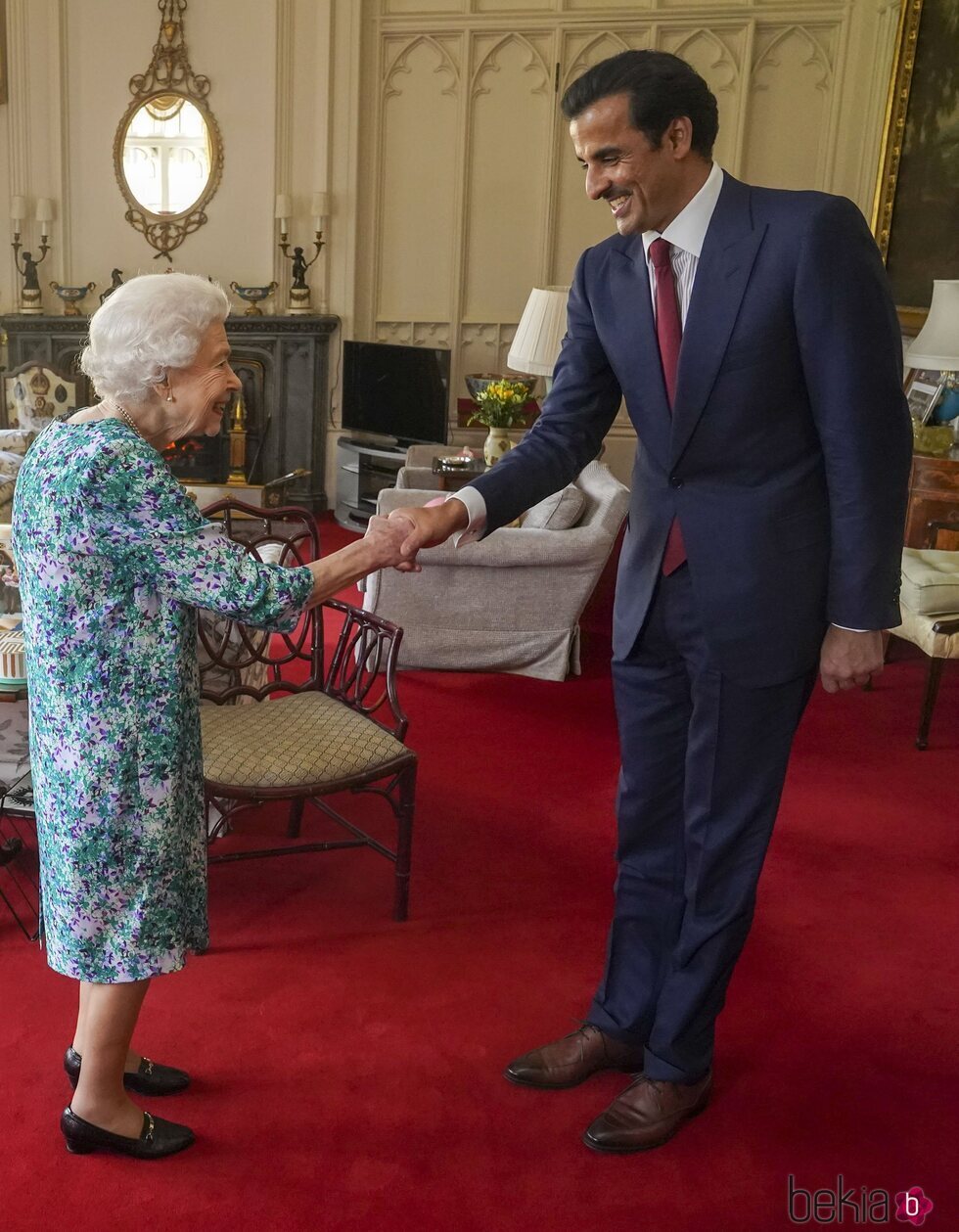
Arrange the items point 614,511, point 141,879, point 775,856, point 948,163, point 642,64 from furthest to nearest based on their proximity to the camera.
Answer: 1. point 948,163
2. point 614,511
3. point 775,856
4. point 141,879
5. point 642,64

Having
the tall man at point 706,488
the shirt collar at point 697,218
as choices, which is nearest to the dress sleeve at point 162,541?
the tall man at point 706,488

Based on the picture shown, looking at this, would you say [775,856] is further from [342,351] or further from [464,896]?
[342,351]

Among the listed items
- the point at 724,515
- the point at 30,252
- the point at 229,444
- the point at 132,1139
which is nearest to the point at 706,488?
the point at 724,515

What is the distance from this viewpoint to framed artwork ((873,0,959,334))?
19.0 feet

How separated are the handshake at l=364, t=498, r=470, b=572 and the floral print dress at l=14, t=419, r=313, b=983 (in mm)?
232

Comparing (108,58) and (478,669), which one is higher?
(108,58)

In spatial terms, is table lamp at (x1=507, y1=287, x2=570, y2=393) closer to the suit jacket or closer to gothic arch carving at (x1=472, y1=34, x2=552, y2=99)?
gothic arch carving at (x1=472, y1=34, x2=552, y2=99)

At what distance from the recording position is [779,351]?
1.74m

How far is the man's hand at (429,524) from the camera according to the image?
2.04m

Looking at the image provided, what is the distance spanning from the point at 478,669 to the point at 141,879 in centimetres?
300

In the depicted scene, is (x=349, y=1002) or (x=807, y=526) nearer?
(x=807, y=526)

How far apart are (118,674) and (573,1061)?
1.16 metres

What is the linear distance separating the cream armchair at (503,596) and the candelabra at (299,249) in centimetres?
335

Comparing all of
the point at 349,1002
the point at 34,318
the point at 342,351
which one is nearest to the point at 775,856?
the point at 349,1002
